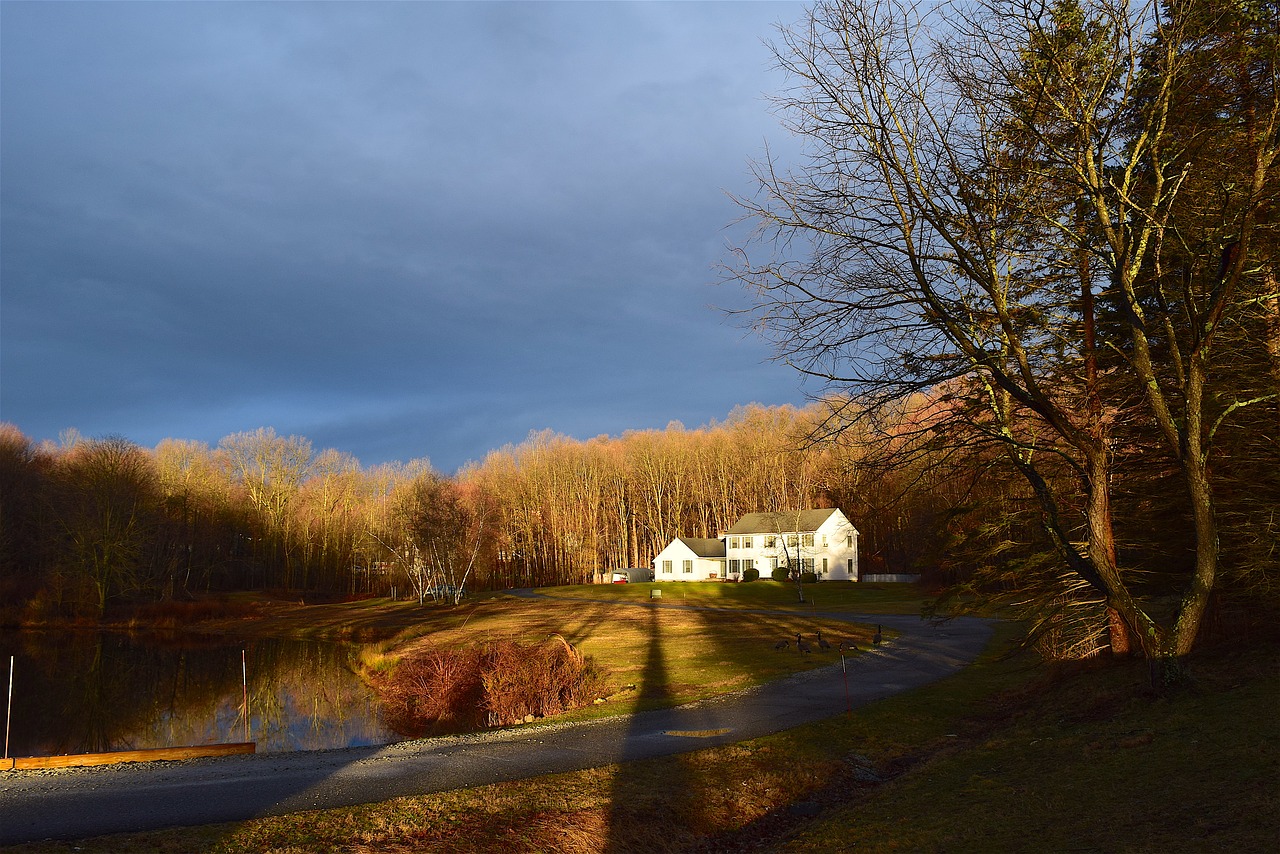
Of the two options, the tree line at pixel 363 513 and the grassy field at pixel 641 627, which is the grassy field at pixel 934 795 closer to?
the grassy field at pixel 641 627

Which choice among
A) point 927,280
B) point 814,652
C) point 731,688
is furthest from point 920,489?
point 814,652

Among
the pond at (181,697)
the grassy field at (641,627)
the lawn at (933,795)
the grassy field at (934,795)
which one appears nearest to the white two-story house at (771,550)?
the grassy field at (641,627)

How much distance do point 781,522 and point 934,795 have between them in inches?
2251

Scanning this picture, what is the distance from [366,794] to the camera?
992 centimetres

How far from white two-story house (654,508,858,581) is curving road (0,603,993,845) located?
48.0m

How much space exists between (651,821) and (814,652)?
16.4m

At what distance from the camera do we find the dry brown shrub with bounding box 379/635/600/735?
19.3 meters

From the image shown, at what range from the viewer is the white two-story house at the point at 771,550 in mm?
66312

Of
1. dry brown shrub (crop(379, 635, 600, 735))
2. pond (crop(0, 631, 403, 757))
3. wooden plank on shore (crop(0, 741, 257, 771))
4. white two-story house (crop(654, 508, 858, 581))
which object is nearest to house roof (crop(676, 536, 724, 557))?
white two-story house (crop(654, 508, 858, 581))

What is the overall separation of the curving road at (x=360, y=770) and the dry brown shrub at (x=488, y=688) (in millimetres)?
4200

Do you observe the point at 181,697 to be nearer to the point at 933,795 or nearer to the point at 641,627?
the point at 641,627

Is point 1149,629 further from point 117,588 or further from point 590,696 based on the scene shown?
point 117,588

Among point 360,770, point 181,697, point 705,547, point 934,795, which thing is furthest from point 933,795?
point 705,547

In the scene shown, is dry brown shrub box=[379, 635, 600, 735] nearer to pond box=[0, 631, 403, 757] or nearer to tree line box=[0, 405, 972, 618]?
pond box=[0, 631, 403, 757]
